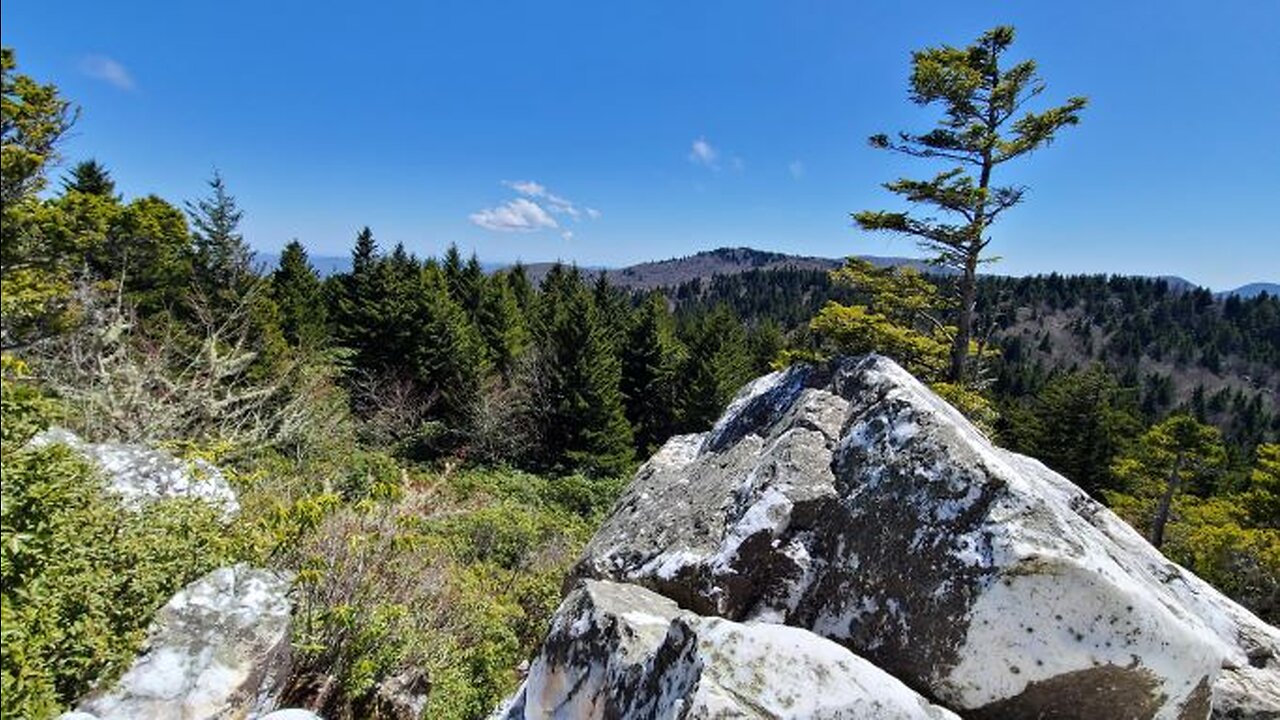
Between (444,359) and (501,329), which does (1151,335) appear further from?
Result: (444,359)

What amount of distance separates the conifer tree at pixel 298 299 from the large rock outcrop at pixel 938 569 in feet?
102

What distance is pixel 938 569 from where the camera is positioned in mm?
5422

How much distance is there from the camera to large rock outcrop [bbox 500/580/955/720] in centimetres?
448

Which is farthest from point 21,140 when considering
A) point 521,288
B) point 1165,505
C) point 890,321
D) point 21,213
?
point 521,288

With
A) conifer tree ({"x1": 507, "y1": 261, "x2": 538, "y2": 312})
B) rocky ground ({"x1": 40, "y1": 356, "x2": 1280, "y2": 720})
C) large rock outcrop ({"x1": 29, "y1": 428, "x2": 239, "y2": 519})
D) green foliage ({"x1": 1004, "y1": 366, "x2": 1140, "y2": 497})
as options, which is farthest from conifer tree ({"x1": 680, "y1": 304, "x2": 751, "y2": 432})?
large rock outcrop ({"x1": 29, "y1": 428, "x2": 239, "y2": 519})

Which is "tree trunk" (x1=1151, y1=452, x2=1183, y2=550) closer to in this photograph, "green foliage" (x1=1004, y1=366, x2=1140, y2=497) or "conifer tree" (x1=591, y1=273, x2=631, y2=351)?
"green foliage" (x1=1004, y1=366, x2=1140, y2=497)

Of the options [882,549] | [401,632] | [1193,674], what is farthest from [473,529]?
[1193,674]

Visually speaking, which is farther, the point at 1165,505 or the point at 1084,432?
the point at 1084,432

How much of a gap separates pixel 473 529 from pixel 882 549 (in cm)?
1417

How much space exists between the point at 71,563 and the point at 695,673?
471 centimetres

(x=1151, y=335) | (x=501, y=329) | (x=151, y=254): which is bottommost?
(x=501, y=329)

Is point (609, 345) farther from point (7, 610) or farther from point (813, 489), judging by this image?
point (7, 610)

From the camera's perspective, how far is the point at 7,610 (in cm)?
375

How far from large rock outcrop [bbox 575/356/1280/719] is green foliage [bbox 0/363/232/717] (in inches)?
172
